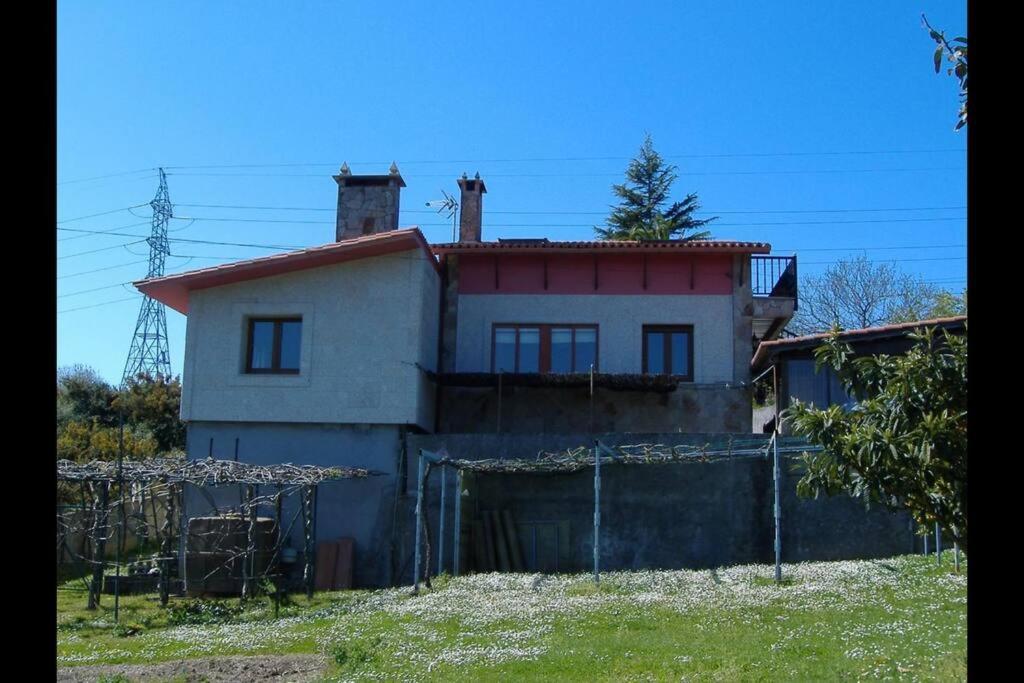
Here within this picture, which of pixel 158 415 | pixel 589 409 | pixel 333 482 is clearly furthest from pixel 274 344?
pixel 158 415

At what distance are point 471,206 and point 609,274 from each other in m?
5.72

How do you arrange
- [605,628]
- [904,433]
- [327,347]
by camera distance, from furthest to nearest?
[327,347], [605,628], [904,433]

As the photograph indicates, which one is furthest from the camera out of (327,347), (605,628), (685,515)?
(327,347)

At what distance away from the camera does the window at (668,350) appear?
27.7m

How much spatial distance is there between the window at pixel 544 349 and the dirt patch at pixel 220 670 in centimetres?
1523

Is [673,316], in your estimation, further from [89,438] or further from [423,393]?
[89,438]

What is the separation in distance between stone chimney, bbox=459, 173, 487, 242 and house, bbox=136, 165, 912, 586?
0.11m

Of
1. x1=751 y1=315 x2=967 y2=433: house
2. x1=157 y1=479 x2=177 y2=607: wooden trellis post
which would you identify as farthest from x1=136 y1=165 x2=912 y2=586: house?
x1=751 y1=315 x2=967 y2=433: house

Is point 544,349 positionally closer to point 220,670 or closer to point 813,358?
point 813,358

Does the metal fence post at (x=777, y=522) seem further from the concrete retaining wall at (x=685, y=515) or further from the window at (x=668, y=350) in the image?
the window at (x=668, y=350)

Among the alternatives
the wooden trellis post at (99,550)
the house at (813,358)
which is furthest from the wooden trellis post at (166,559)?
the house at (813,358)

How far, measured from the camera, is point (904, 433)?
7.98 meters

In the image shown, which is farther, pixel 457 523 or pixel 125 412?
pixel 125 412
